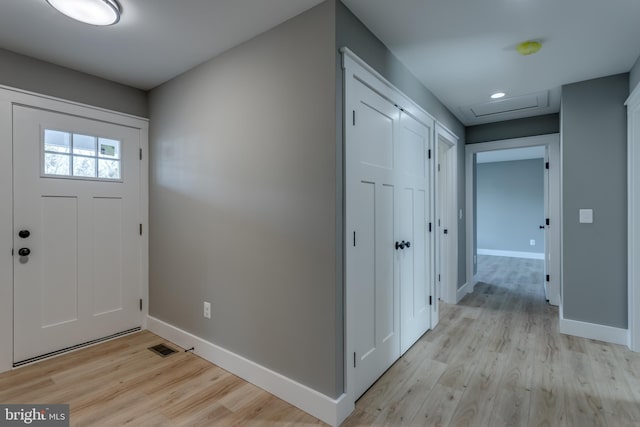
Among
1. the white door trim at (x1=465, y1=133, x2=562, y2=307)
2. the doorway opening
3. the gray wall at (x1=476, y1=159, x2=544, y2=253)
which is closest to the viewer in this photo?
the white door trim at (x1=465, y1=133, x2=562, y2=307)

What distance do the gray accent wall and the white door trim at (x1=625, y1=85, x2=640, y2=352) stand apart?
0.09m

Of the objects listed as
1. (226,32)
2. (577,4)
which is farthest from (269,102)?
(577,4)

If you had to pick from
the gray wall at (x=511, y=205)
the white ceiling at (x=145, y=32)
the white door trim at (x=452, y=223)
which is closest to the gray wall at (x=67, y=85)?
the white ceiling at (x=145, y=32)

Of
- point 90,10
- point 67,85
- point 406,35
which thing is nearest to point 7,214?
point 67,85

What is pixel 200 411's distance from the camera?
1860 millimetres

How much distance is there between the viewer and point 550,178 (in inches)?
153

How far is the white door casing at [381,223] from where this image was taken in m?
1.86

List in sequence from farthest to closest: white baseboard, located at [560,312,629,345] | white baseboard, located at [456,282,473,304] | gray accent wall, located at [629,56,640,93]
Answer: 1. white baseboard, located at [456,282,473,304]
2. white baseboard, located at [560,312,629,345]
3. gray accent wall, located at [629,56,640,93]

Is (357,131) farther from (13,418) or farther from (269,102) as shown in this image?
(13,418)

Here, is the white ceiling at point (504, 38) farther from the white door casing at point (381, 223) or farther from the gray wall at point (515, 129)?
the gray wall at point (515, 129)

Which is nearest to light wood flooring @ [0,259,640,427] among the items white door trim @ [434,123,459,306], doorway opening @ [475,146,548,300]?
white door trim @ [434,123,459,306]

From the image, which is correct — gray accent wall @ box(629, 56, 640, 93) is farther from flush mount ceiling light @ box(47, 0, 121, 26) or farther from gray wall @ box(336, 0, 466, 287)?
flush mount ceiling light @ box(47, 0, 121, 26)

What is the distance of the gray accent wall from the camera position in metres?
2.49

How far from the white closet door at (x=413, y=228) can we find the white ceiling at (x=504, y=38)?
0.54 m
